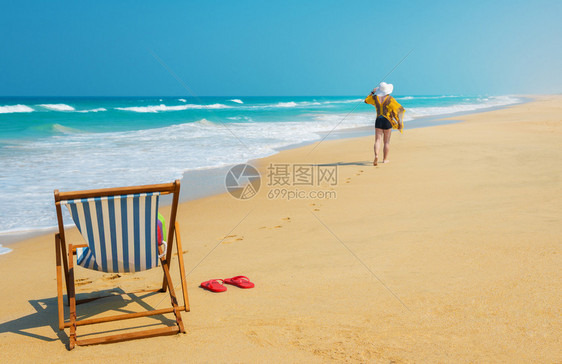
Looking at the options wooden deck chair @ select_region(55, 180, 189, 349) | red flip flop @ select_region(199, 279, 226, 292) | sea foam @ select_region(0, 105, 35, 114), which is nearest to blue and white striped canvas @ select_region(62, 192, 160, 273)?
wooden deck chair @ select_region(55, 180, 189, 349)

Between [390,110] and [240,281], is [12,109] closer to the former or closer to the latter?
[390,110]

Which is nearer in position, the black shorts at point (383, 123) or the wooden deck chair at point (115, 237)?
the wooden deck chair at point (115, 237)

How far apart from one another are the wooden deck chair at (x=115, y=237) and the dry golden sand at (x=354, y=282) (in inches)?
5.1

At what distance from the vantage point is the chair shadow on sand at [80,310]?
2.67 metres

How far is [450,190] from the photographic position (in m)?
5.93

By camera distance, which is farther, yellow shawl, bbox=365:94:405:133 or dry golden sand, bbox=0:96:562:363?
yellow shawl, bbox=365:94:405:133

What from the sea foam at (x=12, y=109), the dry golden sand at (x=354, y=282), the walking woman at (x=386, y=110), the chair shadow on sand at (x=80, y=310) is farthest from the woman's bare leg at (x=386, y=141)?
the sea foam at (x=12, y=109)

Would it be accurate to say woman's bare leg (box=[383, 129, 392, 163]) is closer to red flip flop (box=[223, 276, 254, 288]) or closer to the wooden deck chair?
red flip flop (box=[223, 276, 254, 288])

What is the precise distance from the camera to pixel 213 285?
3193 mm

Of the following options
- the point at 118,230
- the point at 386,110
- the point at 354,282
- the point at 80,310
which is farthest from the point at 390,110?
the point at 80,310

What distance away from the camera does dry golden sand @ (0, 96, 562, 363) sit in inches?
93.4

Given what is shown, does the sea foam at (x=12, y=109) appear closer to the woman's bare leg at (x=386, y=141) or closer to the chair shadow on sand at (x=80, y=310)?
the woman's bare leg at (x=386, y=141)

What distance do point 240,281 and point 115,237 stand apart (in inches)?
38.8

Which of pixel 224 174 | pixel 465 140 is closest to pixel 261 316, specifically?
pixel 224 174
